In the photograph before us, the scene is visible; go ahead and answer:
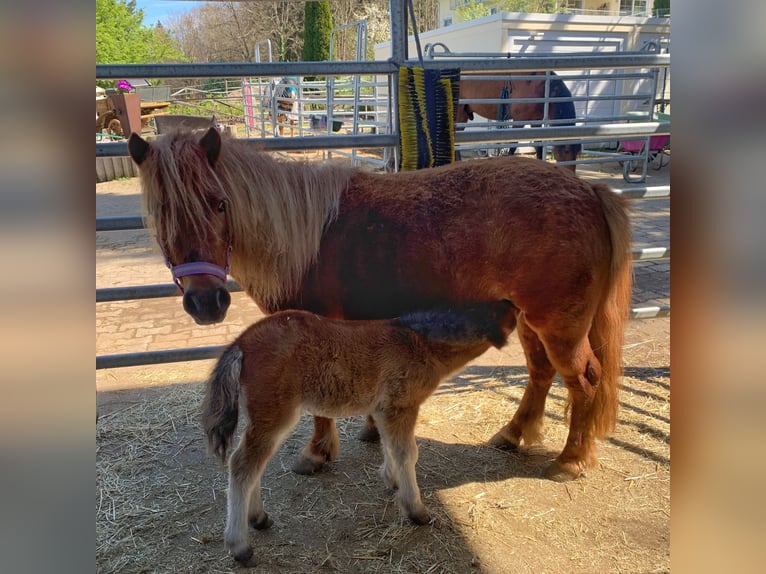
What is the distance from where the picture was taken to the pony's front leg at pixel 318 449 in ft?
9.46

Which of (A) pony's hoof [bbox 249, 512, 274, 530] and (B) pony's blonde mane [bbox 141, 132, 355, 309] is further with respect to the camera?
(A) pony's hoof [bbox 249, 512, 274, 530]

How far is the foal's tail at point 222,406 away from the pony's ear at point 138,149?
2.49 ft

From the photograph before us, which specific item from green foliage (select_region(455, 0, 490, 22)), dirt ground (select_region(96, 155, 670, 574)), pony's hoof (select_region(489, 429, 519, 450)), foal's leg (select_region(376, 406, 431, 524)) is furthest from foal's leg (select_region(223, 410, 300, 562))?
green foliage (select_region(455, 0, 490, 22))

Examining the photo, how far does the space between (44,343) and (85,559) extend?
0.86 feet

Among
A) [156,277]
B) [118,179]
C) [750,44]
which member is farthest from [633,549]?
[118,179]

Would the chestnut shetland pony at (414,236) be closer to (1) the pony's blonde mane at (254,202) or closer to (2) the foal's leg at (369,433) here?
(1) the pony's blonde mane at (254,202)

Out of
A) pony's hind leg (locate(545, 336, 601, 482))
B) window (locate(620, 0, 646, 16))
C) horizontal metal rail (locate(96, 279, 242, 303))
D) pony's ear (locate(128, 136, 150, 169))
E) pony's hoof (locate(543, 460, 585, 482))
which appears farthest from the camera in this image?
window (locate(620, 0, 646, 16))

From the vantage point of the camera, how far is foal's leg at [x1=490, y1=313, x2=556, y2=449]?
114 inches

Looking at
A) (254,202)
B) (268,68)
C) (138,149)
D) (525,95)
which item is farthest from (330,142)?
(525,95)

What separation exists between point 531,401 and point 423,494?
0.80 metres

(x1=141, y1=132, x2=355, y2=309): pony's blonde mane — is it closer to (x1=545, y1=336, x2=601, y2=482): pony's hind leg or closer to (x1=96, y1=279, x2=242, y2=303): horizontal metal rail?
(x1=96, y1=279, x2=242, y2=303): horizontal metal rail

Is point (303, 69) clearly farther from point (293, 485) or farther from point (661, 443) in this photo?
point (661, 443)

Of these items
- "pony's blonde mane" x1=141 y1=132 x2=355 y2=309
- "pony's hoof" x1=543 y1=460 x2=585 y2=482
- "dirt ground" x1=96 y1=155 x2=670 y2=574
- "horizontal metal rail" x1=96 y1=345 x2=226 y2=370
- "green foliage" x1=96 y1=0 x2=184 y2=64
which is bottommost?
"dirt ground" x1=96 y1=155 x2=670 y2=574

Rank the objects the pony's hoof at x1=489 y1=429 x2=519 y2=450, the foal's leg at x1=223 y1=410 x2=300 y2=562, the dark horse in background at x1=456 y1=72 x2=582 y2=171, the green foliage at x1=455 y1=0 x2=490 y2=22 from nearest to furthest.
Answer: the foal's leg at x1=223 y1=410 x2=300 y2=562 → the pony's hoof at x1=489 y1=429 x2=519 y2=450 → the dark horse in background at x1=456 y1=72 x2=582 y2=171 → the green foliage at x1=455 y1=0 x2=490 y2=22
